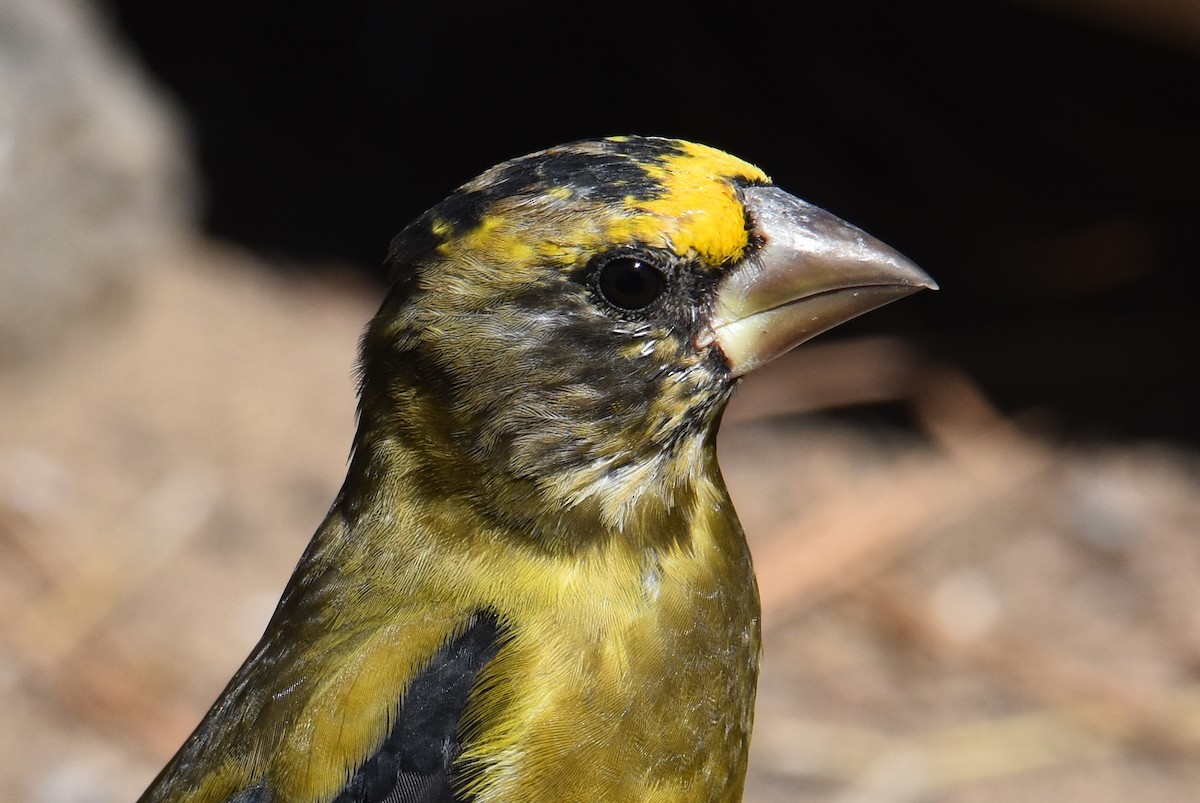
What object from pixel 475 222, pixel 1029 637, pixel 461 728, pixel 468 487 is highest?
pixel 475 222

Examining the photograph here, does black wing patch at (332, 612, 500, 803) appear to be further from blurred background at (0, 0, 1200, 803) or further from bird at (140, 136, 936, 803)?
blurred background at (0, 0, 1200, 803)

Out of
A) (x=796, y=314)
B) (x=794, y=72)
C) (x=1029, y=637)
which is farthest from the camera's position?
(x=794, y=72)

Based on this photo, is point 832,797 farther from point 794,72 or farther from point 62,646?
point 794,72

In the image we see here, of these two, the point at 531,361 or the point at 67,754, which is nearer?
the point at 531,361

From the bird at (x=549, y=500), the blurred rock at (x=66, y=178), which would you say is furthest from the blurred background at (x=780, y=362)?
the bird at (x=549, y=500)

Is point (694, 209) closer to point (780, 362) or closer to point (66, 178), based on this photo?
point (780, 362)

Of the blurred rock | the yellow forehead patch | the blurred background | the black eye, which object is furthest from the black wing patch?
the blurred rock

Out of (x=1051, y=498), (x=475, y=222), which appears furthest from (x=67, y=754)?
(x=1051, y=498)
